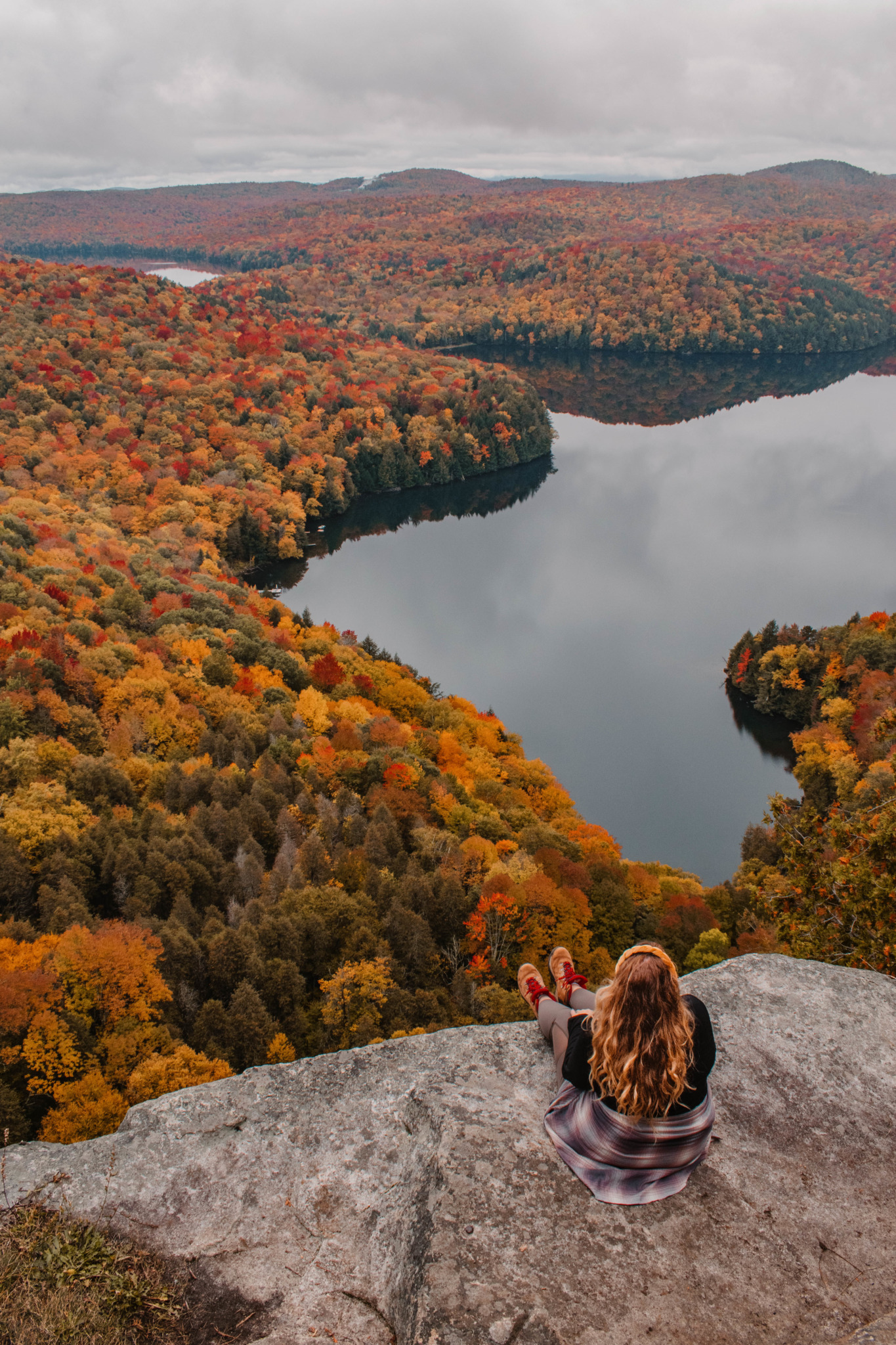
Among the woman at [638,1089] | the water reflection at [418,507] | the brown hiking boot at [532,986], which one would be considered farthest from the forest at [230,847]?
the water reflection at [418,507]

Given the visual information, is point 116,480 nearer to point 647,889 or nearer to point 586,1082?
point 647,889

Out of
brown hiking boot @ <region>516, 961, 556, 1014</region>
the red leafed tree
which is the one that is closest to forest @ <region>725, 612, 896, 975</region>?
brown hiking boot @ <region>516, 961, 556, 1014</region>

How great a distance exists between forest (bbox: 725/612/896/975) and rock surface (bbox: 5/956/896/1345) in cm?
303

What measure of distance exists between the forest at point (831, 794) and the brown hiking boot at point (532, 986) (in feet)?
17.2

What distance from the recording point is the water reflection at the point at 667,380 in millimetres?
142625

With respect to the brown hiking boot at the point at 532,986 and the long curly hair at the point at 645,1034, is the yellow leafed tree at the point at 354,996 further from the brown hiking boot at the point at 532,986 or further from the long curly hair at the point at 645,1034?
the long curly hair at the point at 645,1034

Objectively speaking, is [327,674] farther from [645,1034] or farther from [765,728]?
[645,1034]

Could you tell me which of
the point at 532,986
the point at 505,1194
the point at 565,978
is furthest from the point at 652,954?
the point at 532,986

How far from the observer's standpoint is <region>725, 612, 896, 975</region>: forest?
1114 cm

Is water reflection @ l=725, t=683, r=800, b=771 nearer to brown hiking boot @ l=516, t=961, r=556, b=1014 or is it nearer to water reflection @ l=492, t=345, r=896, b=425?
brown hiking boot @ l=516, t=961, r=556, b=1014

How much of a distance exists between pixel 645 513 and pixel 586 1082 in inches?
3628

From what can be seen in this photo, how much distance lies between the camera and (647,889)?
35.5 meters

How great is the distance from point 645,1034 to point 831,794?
48130 millimetres

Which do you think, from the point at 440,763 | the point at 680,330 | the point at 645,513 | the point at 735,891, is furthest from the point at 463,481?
the point at 680,330
